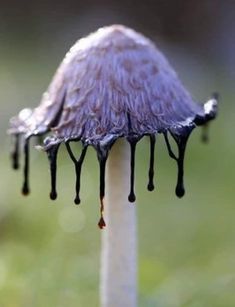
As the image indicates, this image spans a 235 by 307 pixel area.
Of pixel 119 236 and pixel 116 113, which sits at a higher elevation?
pixel 116 113

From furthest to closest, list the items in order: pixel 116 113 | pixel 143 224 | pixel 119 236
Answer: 1. pixel 143 224
2. pixel 119 236
3. pixel 116 113

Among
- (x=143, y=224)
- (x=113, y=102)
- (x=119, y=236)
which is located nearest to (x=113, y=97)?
(x=113, y=102)

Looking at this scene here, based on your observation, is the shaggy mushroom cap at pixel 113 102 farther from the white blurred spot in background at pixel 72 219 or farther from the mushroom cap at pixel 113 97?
the white blurred spot in background at pixel 72 219

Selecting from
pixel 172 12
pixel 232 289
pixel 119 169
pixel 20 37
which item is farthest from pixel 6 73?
pixel 119 169

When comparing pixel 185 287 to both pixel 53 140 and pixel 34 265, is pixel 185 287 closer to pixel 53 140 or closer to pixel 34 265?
pixel 34 265

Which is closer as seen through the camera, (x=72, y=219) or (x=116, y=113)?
(x=116, y=113)

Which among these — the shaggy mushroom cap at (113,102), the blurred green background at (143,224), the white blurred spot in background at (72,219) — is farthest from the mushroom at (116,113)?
the white blurred spot in background at (72,219)

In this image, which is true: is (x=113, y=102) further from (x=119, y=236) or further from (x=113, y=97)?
(x=119, y=236)

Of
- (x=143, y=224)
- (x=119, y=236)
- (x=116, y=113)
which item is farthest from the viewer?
(x=143, y=224)
